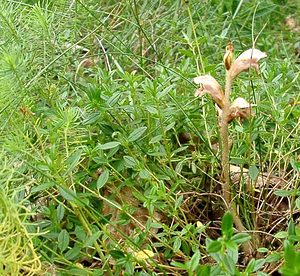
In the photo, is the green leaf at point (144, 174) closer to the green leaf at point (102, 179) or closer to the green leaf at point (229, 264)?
the green leaf at point (102, 179)

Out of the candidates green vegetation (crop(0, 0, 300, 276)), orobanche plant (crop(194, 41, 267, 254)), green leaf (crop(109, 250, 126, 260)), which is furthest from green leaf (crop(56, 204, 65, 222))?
orobanche plant (crop(194, 41, 267, 254))

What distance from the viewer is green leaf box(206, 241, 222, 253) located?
1.15 m

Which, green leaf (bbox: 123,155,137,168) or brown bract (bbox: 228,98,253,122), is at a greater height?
brown bract (bbox: 228,98,253,122)

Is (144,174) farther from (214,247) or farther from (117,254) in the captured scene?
(214,247)

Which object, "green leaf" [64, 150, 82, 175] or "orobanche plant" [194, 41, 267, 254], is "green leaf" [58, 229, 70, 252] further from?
"orobanche plant" [194, 41, 267, 254]

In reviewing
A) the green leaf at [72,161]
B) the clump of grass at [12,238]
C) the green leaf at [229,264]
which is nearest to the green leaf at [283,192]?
the green leaf at [229,264]

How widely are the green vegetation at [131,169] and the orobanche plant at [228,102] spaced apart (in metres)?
0.03

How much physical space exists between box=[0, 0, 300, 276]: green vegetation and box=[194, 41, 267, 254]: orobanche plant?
0.03 m

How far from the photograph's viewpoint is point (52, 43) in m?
1.71

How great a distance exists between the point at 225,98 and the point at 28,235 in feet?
1.55

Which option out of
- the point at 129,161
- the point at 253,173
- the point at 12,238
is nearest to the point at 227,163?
the point at 253,173

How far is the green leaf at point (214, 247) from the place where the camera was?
3.77 ft

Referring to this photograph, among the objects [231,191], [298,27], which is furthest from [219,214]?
[298,27]

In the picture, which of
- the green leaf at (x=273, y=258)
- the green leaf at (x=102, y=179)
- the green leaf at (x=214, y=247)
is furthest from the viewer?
the green leaf at (x=102, y=179)
